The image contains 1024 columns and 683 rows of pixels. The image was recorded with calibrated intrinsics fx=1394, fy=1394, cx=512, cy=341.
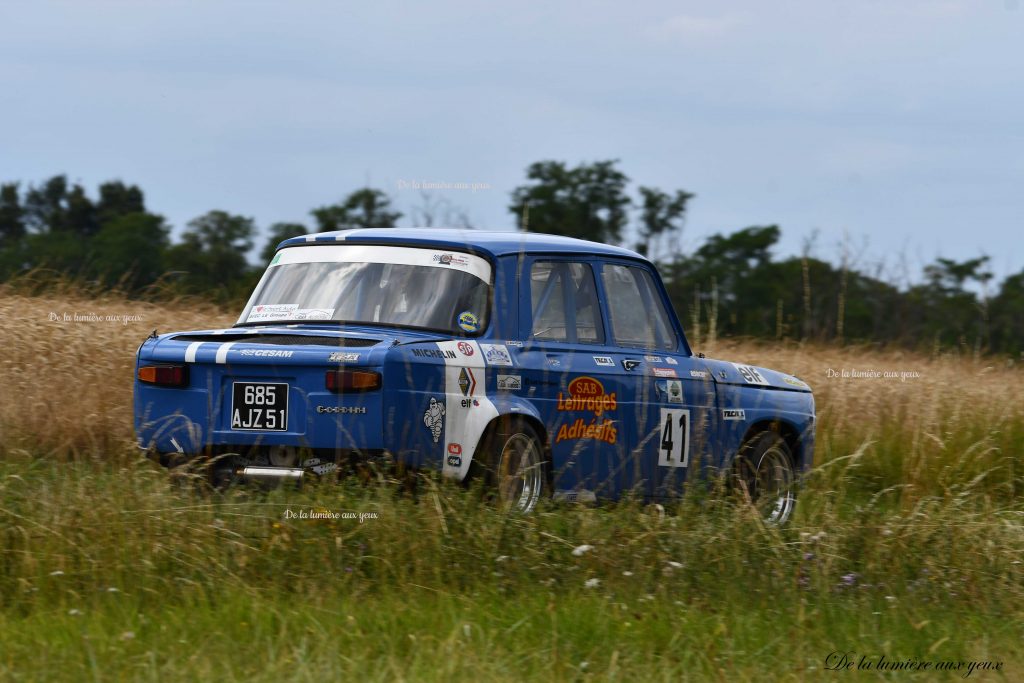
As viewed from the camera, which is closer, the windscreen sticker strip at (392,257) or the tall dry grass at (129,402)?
the windscreen sticker strip at (392,257)

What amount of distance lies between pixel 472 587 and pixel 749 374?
341 cm

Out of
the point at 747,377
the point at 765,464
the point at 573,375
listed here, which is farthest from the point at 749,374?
the point at 573,375

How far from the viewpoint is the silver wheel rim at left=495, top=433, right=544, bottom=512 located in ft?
22.4

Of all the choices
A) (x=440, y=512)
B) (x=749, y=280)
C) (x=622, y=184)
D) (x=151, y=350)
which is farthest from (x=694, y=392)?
(x=749, y=280)

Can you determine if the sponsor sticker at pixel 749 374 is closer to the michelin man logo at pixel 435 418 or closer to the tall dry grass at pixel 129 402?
the tall dry grass at pixel 129 402

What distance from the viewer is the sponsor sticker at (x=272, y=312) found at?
7434 mm

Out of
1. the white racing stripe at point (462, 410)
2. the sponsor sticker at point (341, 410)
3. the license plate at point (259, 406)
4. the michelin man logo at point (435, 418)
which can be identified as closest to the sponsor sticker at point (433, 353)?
the white racing stripe at point (462, 410)

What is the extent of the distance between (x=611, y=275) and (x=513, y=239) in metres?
0.76

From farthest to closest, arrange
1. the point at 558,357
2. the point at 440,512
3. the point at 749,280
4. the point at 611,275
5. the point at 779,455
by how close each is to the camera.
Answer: the point at 749,280 → the point at 779,455 → the point at 611,275 → the point at 558,357 → the point at 440,512

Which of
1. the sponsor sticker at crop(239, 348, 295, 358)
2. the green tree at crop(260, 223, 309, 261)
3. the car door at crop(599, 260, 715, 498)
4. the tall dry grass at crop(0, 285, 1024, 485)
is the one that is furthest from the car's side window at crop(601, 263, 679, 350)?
the green tree at crop(260, 223, 309, 261)

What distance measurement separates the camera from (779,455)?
8898 millimetres

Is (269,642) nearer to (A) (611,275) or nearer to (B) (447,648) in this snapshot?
(B) (447,648)

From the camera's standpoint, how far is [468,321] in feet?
23.2

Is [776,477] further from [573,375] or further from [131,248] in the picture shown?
[131,248]
